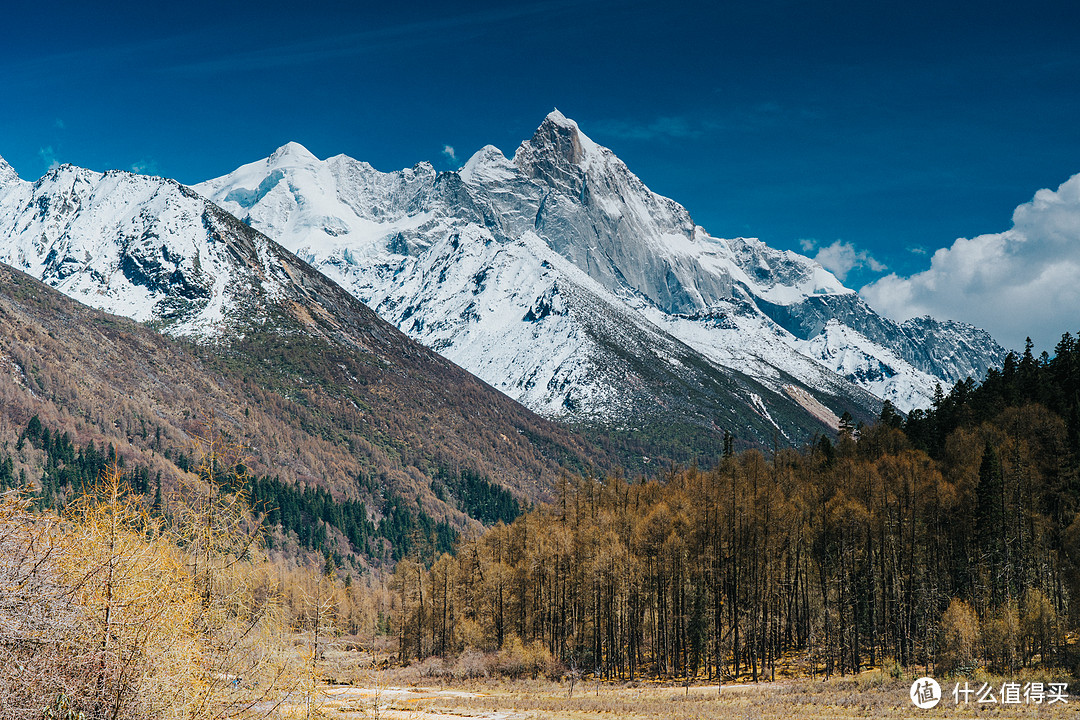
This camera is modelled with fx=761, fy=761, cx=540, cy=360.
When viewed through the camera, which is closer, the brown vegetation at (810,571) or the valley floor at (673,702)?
the valley floor at (673,702)

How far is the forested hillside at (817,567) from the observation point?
54.2 meters

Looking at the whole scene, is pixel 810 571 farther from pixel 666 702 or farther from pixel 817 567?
pixel 666 702

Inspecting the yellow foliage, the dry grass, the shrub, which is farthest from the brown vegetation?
the yellow foliage

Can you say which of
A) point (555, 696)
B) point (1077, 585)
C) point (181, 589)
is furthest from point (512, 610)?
point (181, 589)

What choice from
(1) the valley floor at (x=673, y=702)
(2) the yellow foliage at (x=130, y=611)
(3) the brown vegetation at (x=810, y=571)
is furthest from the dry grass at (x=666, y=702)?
(2) the yellow foliage at (x=130, y=611)

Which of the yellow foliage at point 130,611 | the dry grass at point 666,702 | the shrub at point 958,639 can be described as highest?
the yellow foliage at point 130,611

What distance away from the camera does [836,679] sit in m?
53.8

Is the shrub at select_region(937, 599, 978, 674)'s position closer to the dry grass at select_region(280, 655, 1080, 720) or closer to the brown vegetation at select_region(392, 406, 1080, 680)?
the brown vegetation at select_region(392, 406, 1080, 680)

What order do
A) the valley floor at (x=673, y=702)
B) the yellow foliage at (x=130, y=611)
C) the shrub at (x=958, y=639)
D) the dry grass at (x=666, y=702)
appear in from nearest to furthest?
the yellow foliage at (x=130, y=611) → the valley floor at (x=673, y=702) → the dry grass at (x=666, y=702) → the shrub at (x=958, y=639)

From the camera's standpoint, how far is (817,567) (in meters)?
66.2

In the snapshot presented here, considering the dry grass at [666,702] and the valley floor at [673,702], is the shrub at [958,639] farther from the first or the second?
the valley floor at [673,702]

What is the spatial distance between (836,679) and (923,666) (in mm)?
6102

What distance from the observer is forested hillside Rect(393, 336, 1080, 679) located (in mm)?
54188

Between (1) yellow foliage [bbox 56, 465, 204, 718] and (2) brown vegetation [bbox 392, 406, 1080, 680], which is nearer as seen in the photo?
(1) yellow foliage [bbox 56, 465, 204, 718]
